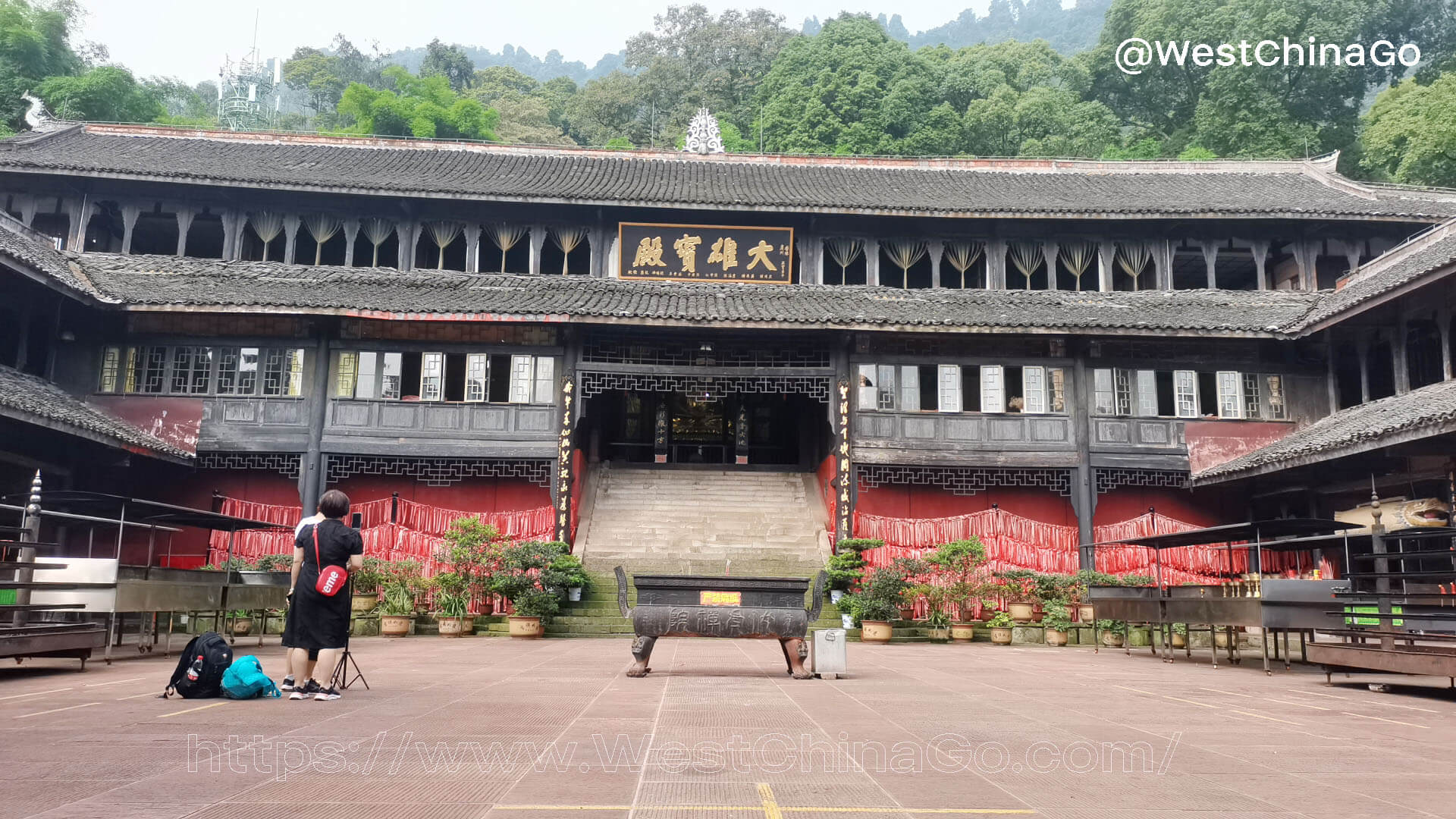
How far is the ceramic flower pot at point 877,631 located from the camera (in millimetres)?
15539

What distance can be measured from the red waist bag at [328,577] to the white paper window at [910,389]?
45.5ft

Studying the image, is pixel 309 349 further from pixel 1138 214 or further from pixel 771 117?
pixel 771 117

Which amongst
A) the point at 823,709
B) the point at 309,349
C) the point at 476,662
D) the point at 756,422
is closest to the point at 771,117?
the point at 756,422

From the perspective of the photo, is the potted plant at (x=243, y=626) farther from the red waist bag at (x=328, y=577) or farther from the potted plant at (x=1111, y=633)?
the potted plant at (x=1111, y=633)

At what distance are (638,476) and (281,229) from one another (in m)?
9.29

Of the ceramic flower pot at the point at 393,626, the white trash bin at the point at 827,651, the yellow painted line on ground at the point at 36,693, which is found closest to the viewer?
the yellow painted line on ground at the point at 36,693

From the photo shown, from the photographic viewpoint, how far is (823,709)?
22.5 feet

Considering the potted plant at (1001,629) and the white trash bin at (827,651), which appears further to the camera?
the potted plant at (1001,629)

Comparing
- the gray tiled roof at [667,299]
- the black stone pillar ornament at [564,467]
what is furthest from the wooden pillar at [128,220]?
the black stone pillar ornament at [564,467]

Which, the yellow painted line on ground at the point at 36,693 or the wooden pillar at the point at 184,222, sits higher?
the wooden pillar at the point at 184,222

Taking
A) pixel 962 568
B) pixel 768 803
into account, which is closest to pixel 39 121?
pixel 962 568

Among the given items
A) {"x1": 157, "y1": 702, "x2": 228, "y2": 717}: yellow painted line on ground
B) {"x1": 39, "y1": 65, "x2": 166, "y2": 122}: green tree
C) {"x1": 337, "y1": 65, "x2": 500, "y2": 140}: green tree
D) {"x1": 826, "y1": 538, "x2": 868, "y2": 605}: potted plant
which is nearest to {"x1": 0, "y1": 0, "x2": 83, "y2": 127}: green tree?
{"x1": 39, "y1": 65, "x2": 166, "y2": 122}: green tree

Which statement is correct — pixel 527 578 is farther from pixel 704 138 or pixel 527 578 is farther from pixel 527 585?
pixel 704 138

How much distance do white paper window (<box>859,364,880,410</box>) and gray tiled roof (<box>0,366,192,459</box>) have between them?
1274cm
